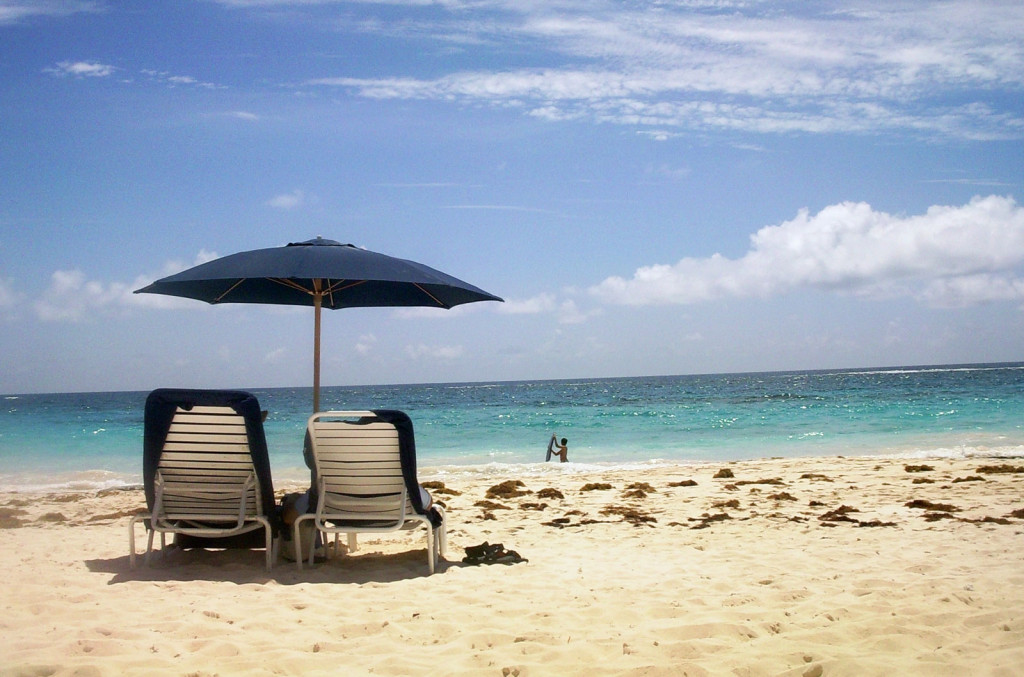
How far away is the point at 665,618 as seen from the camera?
12.5 feet

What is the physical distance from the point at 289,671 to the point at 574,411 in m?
32.9

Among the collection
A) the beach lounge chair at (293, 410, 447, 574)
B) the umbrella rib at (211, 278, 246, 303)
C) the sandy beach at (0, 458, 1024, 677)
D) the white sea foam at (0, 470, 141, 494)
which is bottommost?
the white sea foam at (0, 470, 141, 494)

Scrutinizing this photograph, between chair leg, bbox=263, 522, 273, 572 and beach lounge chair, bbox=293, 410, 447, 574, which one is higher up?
beach lounge chair, bbox=293, 410, 447, 574

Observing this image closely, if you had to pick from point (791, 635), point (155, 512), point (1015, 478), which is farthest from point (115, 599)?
point (1015, 478)

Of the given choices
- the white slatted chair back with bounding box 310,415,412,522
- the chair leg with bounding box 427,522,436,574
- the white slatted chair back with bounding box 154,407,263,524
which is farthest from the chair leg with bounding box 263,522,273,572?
the chair leg with bounding box 427,522,436,574

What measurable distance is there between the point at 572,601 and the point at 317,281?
10.6 feet

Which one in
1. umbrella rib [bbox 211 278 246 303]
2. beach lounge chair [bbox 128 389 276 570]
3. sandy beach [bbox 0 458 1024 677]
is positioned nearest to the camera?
sandy beach [bbox 0 458 1024 677]

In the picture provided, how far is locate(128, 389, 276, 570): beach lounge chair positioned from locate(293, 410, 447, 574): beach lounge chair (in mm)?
314

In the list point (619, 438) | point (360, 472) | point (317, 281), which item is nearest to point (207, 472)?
point (360, 472)

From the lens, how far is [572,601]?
4191mm

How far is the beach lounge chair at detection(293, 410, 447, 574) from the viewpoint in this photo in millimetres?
4969

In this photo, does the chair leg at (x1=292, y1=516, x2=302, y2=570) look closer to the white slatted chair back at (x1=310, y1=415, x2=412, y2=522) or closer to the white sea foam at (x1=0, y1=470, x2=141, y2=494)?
the white slatted chair back at (x1=310, y1=415, x2=412, y2=522)

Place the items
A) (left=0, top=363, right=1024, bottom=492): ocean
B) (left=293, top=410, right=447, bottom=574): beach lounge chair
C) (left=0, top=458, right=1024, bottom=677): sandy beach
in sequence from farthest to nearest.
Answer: (left=0, top=363, right=1024, bottom=492): ocean
(left=293, top=410, right=447, bottom=574): beach lounge chair
(left=0, top=458, right=1024, bottom=677): sandy beach

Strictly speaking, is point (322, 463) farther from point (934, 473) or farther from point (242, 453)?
point (934, 473)
